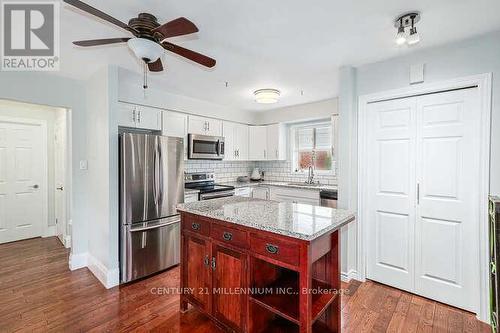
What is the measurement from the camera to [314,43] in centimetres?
220

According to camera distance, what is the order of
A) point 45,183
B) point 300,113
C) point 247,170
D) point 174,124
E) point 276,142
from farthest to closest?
point 247,170 → point 276,142 → point 300,113 → point 45,183 → point 174,124

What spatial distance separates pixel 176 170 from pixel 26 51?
1826mm

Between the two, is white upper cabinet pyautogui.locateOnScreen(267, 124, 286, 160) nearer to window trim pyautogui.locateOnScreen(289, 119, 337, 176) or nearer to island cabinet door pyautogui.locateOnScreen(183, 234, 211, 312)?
window trim pyautogui.locateOnScreen(289, 119, 337, 176)

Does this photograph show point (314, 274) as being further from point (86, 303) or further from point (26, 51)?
point (26, 51)

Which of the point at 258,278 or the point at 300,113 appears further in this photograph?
the point at 300,113

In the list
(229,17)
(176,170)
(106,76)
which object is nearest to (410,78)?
(229,17)

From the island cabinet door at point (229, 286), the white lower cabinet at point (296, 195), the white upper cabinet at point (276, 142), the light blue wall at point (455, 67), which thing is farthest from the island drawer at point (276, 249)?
the white upper cabinet at point (276, 142)

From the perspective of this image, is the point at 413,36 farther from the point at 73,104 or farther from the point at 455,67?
the point at 73,104

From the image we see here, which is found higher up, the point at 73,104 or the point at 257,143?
the point at 73,104

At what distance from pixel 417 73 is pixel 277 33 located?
1.47 metres

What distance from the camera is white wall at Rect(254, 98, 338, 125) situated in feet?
13.6

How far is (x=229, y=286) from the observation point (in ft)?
5.87

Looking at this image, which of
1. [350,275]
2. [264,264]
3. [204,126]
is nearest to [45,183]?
[204,126]

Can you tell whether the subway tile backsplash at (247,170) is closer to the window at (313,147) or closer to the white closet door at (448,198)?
the window at (313,147)
